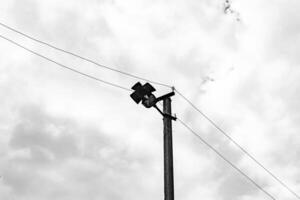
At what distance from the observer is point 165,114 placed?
494 inches

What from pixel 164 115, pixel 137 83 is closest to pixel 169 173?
pixel 164 115

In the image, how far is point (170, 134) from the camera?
481 inches

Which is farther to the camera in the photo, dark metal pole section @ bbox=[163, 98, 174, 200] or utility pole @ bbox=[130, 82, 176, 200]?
utility pole @ bbox=[130, 82, 176, 200]

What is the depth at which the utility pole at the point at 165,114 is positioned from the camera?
11382 millimetres

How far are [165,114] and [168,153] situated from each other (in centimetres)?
131

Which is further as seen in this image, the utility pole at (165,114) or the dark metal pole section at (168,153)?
the utility pole at (165,114)

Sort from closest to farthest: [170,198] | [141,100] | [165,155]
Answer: [170,198]
[165,155]
[141,100]

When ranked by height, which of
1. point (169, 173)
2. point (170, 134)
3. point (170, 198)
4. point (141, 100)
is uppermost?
point (141, 100)

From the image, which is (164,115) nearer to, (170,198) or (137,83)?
(137,83)

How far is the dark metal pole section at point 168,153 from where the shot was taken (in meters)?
11.2

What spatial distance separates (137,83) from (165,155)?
98.2 inches

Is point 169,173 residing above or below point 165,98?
below

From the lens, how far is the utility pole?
11.4 metres

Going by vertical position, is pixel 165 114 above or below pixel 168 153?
above
